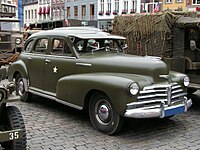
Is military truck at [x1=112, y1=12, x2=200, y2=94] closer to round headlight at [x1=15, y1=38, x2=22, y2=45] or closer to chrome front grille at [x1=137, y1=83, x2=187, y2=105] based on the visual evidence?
chrome front grille at [x1=137, y1=83, x2=187, y2=105]

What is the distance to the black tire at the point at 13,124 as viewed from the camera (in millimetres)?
4043

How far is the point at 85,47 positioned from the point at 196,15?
3.41 metres

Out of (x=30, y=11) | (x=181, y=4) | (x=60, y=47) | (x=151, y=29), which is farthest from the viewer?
(x=30, y=11)

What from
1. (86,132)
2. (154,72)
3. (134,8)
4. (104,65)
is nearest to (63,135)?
(86,132)

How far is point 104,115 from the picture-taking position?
565 centimetres

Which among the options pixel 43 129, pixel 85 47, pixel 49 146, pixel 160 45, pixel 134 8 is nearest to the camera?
pixel 49 146

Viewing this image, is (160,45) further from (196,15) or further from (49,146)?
(49,146)

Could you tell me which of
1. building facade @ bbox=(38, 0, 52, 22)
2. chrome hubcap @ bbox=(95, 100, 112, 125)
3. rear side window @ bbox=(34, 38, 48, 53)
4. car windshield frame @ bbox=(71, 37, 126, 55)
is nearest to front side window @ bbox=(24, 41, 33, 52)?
rear side window @ bbox=(34, 38, 48, 53)

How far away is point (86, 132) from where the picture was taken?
5754mm

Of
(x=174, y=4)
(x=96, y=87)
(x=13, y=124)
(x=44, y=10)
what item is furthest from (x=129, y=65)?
(x=44, y=10)

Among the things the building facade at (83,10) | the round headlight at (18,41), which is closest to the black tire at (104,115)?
the round headlight at (18,41)

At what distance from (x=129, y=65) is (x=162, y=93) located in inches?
28.8

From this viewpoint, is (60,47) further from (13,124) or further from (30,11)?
(30,11)

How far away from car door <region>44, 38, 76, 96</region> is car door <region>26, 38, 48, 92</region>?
19cm
